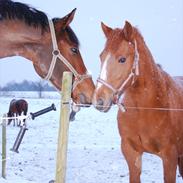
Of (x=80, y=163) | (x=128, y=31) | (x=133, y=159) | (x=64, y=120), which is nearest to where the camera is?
(x=64, y=120)

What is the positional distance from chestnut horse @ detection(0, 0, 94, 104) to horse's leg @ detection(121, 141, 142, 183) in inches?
36.1

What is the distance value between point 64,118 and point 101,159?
4818 millimetres

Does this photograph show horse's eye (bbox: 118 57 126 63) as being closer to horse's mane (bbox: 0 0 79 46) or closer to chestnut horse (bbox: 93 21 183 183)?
chestnut horse (bbox: 93 21 183 183)

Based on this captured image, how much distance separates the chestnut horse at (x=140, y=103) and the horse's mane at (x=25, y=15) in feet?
1.54

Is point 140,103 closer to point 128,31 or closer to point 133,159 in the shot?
point 133,159

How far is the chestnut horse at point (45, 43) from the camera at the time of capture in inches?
126

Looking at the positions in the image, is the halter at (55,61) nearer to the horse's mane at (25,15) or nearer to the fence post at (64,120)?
the horse's mane at (25,15)

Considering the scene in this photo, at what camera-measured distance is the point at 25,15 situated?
3221mm

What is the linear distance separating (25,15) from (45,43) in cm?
32

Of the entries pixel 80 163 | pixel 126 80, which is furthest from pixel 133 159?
pixel 80 163

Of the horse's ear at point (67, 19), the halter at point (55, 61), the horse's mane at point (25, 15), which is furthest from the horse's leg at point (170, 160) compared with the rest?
the horse's ear at point (67, 19)

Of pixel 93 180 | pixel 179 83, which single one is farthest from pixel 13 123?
pixel 179 83

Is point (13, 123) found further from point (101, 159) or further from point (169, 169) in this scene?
point (169, 169)

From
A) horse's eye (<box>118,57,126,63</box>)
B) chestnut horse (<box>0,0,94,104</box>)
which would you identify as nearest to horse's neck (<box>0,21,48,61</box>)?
chestnut horse (<box>0,0,94,104</box>)
